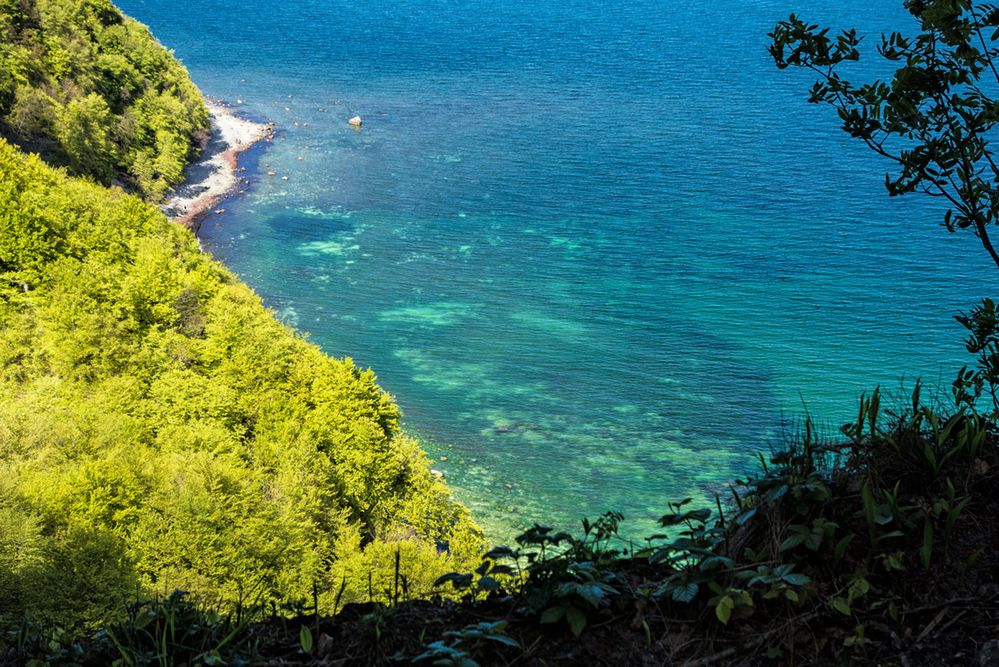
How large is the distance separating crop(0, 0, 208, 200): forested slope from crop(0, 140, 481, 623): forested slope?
45.1 ft

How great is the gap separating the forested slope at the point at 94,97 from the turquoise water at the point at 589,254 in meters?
7.32

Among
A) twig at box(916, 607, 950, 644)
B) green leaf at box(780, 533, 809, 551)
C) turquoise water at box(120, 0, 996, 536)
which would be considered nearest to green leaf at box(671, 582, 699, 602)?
green leaf at box(780, 533, 809, 551)

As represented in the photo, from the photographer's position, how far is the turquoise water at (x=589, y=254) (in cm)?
4541

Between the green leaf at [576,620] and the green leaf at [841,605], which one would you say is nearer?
the green leaf at [841,605]

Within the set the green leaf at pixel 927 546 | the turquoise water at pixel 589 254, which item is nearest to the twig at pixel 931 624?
the green leaf at pixel 927 546

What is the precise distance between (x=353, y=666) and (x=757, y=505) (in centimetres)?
312

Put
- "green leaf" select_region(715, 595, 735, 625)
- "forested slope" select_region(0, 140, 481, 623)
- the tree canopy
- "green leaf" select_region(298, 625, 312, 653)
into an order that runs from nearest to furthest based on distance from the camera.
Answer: "green leaf" select_region(715, 595, 735, 625) < "green leaf" select_region(298, 625, 312, 653) < the tree canopy < "forested slope" select_region(0, 140, 481, 623)

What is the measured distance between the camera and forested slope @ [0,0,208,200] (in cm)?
5809

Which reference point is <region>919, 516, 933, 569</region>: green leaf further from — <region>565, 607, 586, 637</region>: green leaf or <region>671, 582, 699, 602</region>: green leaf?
<region>565, 607, 586, 637</region>: green leaf

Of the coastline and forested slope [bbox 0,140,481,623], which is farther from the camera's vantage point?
the coastline

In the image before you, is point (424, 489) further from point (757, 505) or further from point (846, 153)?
point (846, 153)

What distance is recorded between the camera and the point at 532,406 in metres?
47.6

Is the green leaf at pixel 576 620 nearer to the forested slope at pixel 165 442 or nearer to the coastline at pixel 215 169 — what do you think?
the forested slope at pixel 165 442

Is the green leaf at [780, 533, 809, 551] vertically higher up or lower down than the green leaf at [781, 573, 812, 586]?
higher up
